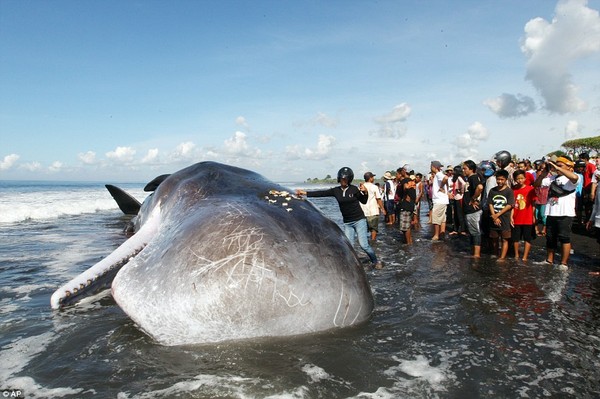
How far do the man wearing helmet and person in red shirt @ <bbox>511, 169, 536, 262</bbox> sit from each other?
3.51 metres

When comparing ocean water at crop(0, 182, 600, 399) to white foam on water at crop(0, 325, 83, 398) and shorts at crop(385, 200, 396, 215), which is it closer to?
white foam on water at crop(0, 325, 83, 398)

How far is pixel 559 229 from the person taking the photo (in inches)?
311

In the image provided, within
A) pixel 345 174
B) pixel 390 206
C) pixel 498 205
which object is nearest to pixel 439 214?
pixel 498 205

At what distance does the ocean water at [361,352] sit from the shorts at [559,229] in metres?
1.75

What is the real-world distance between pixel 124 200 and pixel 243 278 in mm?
15516

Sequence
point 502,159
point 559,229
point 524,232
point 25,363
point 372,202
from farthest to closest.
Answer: point 372,202 → point 502,159 → point 524,232 → point 559,229 → point 25,363

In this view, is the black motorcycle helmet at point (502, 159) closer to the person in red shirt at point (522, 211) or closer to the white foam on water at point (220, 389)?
the person in red shirt at point (522, 211)

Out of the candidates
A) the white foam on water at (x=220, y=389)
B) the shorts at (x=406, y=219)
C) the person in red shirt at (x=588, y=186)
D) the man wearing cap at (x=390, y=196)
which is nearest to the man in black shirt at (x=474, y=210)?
the shorts at (x=406, y=219)

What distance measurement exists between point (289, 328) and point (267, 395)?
2.71ft

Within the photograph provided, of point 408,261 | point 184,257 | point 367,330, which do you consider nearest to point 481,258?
point 408,261

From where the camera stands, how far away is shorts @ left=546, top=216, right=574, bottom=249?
782cm

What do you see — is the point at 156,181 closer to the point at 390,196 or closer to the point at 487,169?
the point at 487,169

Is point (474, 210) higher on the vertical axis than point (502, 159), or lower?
lower

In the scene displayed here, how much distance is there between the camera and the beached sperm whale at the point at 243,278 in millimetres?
3684
